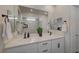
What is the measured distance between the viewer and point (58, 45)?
146 centimetres

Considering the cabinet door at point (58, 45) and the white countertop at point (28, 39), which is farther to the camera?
the cabinet door at point (58, 45)

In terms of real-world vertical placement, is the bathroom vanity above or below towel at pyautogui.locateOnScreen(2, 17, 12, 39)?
below

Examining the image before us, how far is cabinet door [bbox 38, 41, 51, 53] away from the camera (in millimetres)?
1412

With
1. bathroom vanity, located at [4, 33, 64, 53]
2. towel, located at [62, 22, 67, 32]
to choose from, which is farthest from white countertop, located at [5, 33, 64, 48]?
towel, located at [62, 22, 67, 32]

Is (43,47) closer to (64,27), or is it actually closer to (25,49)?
(25,49)

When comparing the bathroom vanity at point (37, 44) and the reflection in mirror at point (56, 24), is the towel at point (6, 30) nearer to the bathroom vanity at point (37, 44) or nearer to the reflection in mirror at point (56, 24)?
the bathroom vanity at point (37, 44)

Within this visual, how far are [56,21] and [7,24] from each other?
0.67 meters

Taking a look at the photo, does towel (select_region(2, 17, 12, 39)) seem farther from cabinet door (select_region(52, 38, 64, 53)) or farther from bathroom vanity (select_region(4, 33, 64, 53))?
cabinet door (select_region(52, 38, 64, 53))

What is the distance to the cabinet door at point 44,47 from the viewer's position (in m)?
1.41

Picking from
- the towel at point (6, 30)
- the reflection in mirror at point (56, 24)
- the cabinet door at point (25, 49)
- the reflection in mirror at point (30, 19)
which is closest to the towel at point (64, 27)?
the reflection in mirror at point (56, 24)

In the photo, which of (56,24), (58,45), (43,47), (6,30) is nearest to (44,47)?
(43,47)

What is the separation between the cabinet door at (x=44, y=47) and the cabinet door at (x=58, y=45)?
7 cm

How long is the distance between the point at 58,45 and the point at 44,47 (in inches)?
8.0
